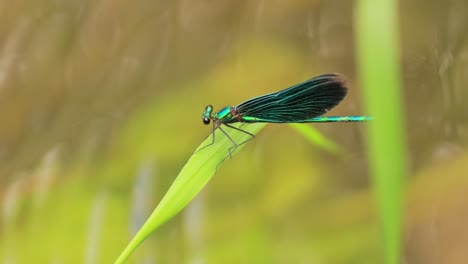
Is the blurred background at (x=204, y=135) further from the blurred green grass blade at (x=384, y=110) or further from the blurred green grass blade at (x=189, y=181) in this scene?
the blurred green grass blade at (x=384, y=110)

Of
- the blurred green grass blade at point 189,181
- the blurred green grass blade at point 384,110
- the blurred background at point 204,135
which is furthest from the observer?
the blurred background at point 204,135

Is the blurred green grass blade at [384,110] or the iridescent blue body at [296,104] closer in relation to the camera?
the blurred green grass blade at [384,110]

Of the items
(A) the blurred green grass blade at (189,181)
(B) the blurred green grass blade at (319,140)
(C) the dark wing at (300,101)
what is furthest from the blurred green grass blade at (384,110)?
(B) the blurred green grass blade at (319,140)

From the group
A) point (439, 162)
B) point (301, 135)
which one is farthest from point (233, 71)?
point (439, 162)

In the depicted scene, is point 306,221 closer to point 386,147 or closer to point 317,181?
point 317,181

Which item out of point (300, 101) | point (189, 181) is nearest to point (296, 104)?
point (300, 101)

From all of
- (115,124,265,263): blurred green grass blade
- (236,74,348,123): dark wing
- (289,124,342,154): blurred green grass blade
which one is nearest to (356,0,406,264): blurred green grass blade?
(236,74,348,123): dark wing

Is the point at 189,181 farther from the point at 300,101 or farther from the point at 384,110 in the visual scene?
the point at 384,110

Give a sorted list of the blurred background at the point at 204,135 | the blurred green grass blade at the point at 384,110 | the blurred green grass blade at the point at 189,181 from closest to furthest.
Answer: the blurred green grass blade at the point at 384,110
the blurred green grass blade at the point at 189,181
the blurred background at the point at 204,135

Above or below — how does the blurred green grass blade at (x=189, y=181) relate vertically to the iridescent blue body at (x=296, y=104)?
below
